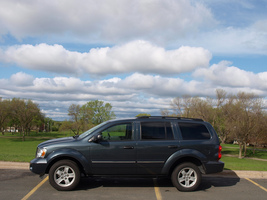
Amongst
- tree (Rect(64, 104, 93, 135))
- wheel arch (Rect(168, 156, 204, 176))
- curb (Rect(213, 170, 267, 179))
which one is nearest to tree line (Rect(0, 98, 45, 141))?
tree (Rect(64, 104, 93, 135))

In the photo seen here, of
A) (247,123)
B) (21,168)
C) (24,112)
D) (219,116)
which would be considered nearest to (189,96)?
(219,116)

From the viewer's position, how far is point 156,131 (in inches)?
266

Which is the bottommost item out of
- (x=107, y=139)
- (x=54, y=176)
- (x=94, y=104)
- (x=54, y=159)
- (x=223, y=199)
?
(x=223, y=199)

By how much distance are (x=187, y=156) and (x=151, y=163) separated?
0.94 metres

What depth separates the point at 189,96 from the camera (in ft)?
202

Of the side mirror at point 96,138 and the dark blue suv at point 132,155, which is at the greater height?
the side mirror at point 96,138

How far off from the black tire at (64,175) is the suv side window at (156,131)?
6.15 feet

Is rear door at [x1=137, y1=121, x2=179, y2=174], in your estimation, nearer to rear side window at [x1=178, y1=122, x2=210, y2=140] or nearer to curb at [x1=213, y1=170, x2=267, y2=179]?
rear side window at [x1=178, y1=122, x2=210, y2=140]

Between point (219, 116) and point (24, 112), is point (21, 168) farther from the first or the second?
point (24, 112)

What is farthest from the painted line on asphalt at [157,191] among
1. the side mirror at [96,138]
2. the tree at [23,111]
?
the tree at [23,111]

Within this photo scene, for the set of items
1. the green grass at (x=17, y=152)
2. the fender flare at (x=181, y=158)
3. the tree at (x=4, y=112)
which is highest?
the tree at (x=4, y=112)

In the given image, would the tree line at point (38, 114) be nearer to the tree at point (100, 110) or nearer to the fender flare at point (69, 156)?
the tree at point (100, 110)

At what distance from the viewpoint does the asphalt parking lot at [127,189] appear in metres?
6.02

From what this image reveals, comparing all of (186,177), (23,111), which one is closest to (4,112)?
(23,111)
